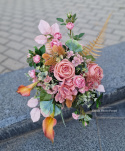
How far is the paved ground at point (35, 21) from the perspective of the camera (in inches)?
133

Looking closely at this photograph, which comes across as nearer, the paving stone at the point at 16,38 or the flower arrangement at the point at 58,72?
the flower arrangement at the point at 58,72

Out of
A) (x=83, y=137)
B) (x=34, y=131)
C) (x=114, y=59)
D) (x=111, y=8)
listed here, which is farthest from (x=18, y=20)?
(x=83, y=137)

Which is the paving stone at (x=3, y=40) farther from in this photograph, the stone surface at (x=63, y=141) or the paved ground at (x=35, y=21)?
the stone surface at (x=63, y=141)

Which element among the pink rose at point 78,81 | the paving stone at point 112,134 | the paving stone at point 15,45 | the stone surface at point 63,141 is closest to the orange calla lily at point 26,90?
the pink rose at point 78,81

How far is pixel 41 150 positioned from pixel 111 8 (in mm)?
4553

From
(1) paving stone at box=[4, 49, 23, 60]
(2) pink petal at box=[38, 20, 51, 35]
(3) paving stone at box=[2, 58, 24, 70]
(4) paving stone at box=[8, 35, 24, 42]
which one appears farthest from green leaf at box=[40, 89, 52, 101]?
(4) paving stone at box=[8, 35, 24, 42]

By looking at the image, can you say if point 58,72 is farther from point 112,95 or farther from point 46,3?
point 46,3

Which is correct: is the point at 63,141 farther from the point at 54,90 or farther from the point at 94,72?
the point at 94,72

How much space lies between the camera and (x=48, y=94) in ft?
4.35

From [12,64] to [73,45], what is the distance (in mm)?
2054

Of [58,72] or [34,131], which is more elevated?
[58,72]

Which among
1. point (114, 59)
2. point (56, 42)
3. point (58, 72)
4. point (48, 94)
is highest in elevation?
point (56, 42)

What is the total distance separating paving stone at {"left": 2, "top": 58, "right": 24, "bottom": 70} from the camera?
9.73 feet

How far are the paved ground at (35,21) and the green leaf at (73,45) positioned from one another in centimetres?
144
